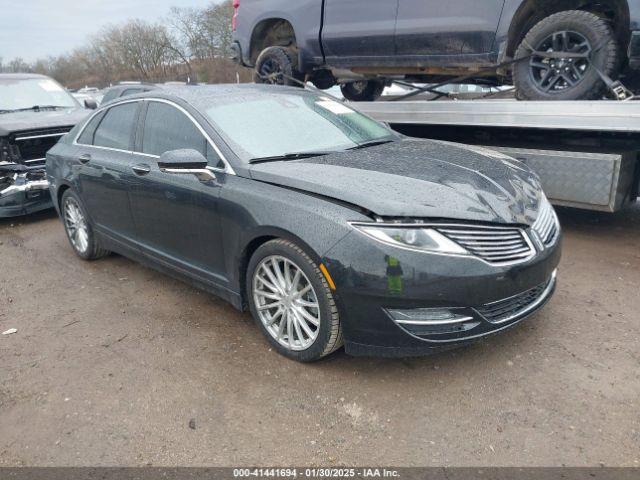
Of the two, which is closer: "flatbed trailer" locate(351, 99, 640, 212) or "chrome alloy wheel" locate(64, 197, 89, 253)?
"flatbed trailer" locate(351, 99, 640, 212)

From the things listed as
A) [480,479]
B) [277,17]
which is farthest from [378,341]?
[277,17]

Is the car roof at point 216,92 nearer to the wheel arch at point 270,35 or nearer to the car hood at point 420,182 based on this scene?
the car hood at point 420,182

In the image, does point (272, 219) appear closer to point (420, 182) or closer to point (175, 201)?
point (420, 182)

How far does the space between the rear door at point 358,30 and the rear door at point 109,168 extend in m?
2.94

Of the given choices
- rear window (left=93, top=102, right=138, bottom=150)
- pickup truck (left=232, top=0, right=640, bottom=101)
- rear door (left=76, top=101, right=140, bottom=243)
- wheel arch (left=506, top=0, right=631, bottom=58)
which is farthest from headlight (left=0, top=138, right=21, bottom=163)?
wheel arch (left=506, top=0, right=631, bottom=58)

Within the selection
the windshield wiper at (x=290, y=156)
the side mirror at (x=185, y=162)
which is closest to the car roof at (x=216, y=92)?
the side mirror at (x=185, y=162)

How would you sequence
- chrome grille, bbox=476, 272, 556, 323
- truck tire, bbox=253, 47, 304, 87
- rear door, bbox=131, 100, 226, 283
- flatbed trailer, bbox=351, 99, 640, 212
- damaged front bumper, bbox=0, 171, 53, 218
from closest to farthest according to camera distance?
chrome grille, bbox=476, 272, 556, 323
rear door, bbox=131, 100, 226, 283
flatbed trailer, bbox=351, 99, 640, 212
damaged front bumper, bbox=0, 171, 53, 218
truck tire, bbox=253, 47, 304, 87

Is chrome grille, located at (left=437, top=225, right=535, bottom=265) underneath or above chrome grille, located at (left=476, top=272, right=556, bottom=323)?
above

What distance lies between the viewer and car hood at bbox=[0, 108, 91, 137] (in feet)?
21.9

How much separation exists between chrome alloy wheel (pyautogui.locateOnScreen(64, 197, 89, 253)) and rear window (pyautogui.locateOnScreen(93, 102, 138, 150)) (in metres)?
0.80

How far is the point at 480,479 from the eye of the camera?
218 cm

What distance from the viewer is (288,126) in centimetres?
366

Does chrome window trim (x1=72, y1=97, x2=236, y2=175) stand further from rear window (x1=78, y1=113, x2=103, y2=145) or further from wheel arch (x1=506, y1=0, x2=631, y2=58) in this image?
wheel arch (x1=506, y1=0, x2=631, y2=58)

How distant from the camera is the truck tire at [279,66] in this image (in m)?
6.82
